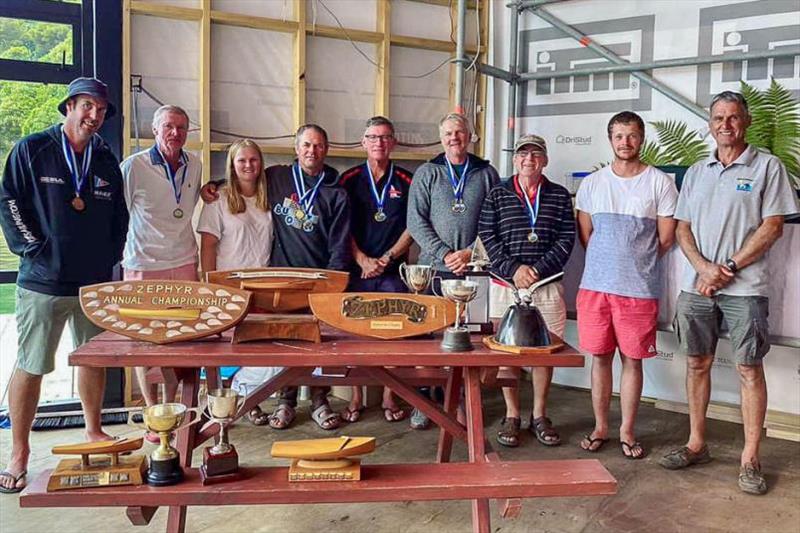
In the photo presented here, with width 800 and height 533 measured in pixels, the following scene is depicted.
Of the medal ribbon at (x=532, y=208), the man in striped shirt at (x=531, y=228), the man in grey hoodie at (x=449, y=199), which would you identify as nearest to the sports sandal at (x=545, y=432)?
the man in striped shirt at (x=531, y=228)

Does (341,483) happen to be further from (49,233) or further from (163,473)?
→ (49,233)

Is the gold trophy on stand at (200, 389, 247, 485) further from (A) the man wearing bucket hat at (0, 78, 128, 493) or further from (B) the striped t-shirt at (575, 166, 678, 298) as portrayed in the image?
(B) the striped t-shirt at (575, 166, 678, 298)

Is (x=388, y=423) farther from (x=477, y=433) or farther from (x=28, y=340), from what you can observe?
(x=28, y=340)

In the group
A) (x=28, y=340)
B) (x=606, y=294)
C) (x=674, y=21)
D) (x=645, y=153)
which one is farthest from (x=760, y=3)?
(x=28, y=340)

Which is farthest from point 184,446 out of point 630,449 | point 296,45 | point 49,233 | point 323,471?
point 296,45

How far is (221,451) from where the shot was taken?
205 cm

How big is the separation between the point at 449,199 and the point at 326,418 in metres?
1.39

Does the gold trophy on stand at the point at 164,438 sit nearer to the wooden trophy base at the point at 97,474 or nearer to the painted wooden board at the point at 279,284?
the wooden trophy base at the point at 97,474

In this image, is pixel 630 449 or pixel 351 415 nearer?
pixel 630 449

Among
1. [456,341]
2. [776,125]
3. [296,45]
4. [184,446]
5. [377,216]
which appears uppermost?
[296,45]

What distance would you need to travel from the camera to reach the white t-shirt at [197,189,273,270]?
354 centimetres

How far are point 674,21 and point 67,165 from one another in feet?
12.7

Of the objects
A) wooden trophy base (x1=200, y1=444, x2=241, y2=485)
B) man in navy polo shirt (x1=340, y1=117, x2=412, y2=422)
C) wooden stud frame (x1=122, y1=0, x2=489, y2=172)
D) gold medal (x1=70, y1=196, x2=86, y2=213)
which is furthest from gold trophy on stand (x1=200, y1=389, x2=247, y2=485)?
wooden stud frame (x1=122, y1=0, x2=489, y2=172)

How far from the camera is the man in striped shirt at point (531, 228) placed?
11.5 feet
